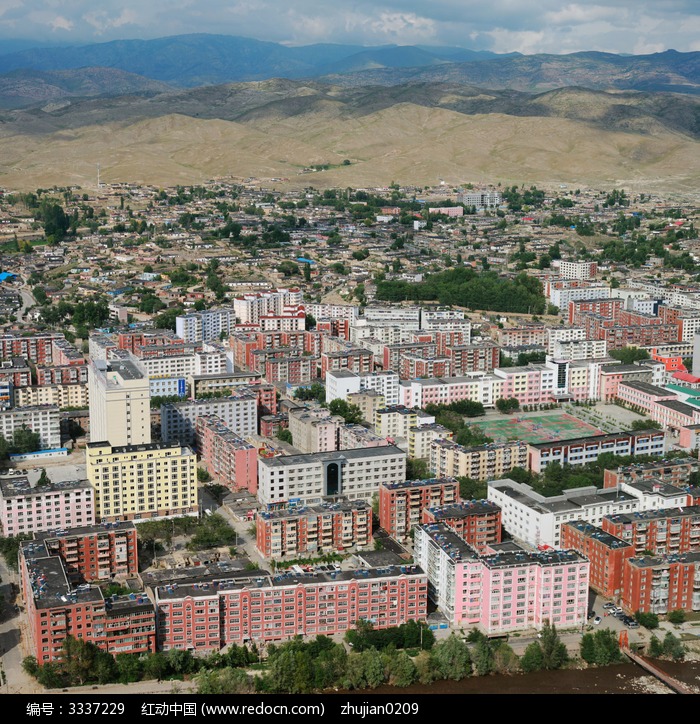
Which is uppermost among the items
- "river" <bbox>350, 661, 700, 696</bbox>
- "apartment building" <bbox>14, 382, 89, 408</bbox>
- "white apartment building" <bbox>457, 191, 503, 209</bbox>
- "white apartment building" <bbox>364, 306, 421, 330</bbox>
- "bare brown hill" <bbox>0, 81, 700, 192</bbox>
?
"bare brown hill" <bbox>0, 81, 700, 192</bbox>

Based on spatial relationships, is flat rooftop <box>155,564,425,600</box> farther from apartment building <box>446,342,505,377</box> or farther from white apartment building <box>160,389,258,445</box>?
apartment building <box>446,342,505,377</box>

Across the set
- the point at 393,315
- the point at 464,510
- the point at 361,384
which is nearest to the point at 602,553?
the point at 464,510

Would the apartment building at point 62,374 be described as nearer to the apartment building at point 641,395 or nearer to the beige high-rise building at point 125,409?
the beige high-rise building at point 125,409

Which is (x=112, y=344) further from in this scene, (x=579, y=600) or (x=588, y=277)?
(x=588, y=277)

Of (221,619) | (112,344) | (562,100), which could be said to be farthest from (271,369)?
(562,100)

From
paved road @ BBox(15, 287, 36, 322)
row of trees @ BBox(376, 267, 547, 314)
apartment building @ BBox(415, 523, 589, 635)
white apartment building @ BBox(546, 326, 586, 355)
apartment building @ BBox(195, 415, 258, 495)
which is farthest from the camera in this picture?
row of trees @ BBox(376, 267, 547, 314)

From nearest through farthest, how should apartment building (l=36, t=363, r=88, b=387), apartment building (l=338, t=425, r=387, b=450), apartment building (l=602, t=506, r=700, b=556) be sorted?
apartment building (l=602, t=506, r=700, b=556), apartment building (l=338, t=425, r=387, b=450), apartment building (l=36, t=363, r=88, b=387)

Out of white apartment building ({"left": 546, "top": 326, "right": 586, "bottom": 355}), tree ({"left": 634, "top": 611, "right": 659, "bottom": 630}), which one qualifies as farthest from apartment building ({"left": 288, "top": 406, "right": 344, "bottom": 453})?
white apartment building ({"left": 546, "top": 326, "right": 586, "bottom": 355})

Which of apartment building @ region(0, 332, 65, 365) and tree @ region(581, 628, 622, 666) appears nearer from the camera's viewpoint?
tree @ region(581, 628, 622, 666)

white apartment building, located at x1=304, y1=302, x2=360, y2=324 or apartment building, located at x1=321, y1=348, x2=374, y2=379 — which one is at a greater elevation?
white apartment building, located at x1=304, y1=302, x2=360, y2=324
